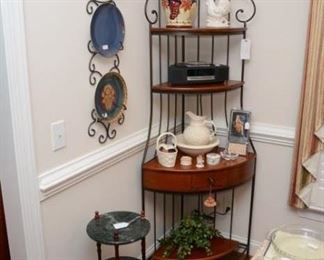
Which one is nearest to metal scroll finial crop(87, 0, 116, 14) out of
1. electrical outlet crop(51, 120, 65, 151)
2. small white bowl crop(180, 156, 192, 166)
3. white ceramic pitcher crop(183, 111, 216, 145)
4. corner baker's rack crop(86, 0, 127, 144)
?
corner baker's rack crop(86, 0, 127, 144)

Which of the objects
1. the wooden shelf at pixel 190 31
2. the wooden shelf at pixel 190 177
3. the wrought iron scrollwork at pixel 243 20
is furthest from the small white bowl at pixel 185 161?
the wrought iron scrollwork at pixel 243 20

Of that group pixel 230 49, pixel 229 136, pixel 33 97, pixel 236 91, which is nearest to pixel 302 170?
pixel 229 136

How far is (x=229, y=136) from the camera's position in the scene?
231 cm

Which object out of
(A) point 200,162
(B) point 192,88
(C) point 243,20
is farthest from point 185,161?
(C) point 243,20

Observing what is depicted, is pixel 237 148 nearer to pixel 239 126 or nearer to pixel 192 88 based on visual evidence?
pixel 239 126

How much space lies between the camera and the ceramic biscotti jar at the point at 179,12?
1941 millimetres

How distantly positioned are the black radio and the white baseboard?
14.4 inches

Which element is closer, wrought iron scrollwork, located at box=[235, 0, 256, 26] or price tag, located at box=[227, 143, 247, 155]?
wrought iron scrollwork, located at box=[235, 0, 256, 26]

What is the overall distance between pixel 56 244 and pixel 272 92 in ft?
4.69

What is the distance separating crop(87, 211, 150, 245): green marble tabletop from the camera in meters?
1.59

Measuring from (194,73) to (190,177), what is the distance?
555 mm

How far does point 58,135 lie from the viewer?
Answer: 1.59 m

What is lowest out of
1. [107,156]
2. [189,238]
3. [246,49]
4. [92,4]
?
[189,238]

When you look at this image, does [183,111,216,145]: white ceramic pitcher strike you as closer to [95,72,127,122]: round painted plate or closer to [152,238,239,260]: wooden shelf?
[95,72,127,122]: round painted plate
